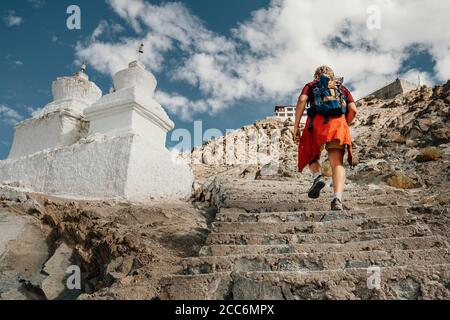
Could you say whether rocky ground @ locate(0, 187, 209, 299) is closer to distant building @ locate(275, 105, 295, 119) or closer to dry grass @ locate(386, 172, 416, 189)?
dry grass @ locate(386, 172, 416, 189)

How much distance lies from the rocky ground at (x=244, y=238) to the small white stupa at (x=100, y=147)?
718 millimetres

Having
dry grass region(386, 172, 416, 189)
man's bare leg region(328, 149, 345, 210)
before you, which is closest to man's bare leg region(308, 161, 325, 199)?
man's bare leg region(328, 149, 345, 210)

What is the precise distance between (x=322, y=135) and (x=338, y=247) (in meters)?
1.57

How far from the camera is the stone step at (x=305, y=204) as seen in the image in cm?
564

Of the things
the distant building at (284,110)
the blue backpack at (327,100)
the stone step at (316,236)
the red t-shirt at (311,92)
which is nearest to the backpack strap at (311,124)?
the blue backpack at (327,100)

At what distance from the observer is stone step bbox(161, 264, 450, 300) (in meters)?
3.09

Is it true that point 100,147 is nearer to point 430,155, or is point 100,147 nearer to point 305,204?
point 305,204

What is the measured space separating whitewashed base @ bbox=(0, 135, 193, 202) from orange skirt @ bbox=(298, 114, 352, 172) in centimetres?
421

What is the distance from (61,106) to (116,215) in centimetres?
520

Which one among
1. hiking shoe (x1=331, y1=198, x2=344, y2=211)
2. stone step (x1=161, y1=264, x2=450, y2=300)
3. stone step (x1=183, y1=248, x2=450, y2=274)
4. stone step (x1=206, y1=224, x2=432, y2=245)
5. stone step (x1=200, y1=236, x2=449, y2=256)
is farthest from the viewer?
hiking shoe (x1=331, y1=198, x2=344, y2=211)

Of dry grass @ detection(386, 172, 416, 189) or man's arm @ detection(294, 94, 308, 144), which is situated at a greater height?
man's arm @ detection(294, 94, 308, 144)

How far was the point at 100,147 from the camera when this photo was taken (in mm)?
8945

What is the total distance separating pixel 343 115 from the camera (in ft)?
16.9

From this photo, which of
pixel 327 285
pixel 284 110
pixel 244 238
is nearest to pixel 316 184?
pixel 244 238
